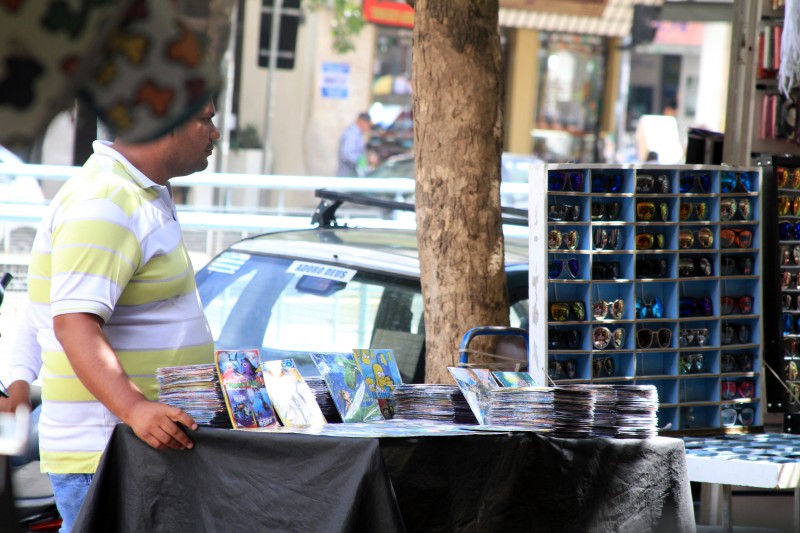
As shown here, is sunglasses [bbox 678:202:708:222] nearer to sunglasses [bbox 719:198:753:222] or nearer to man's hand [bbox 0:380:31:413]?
sunglasses [bbox 719:198:753:222]

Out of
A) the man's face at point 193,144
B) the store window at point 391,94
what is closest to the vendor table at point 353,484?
the man's face at point 193,144

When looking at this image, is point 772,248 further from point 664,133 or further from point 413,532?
point 664,133

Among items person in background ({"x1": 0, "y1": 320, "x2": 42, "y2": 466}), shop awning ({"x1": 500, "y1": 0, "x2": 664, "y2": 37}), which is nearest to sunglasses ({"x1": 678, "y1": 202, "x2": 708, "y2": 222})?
person in background ({"x1": 0, "y1": 320, "x2": 42, "y2": 466})

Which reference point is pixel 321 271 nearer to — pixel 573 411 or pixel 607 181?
pixel 607 181

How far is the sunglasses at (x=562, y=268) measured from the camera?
162 inches

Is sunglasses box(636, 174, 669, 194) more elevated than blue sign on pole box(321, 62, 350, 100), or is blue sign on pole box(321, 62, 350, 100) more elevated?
blue sign on pole box(321, 62, 350, 100)

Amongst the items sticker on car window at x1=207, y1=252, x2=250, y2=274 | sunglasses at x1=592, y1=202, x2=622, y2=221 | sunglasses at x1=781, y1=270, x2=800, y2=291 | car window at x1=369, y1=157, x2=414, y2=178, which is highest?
car window at x1=369, y1=157, x2=414, y2=178

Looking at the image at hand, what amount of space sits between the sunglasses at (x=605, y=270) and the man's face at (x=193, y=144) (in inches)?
63.7

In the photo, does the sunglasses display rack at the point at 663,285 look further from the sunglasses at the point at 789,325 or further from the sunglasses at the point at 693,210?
the sunglasses at the point at 789,325

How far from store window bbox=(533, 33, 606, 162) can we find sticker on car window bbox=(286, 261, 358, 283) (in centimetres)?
2070

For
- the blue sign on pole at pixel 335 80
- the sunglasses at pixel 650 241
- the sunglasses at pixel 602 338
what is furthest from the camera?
the blue sign on pole at pixel 335 80

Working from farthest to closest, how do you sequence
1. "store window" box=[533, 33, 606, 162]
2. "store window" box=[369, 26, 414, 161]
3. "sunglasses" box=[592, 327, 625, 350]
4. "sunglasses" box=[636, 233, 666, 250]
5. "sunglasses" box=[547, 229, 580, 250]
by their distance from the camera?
"store window" box=[533, 33, 606, 162] < "store window" box=[369, 26, 414, 161] < "sunglasses" box=[636, 233, 666, 250] < "sunglasses" box=[592, 327, 625, 350] < "sunglasses" box=[547, 229, 580, 250]

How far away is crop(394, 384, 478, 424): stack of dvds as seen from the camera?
3.50 meters

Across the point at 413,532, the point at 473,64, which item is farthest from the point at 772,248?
the point at 413,532
